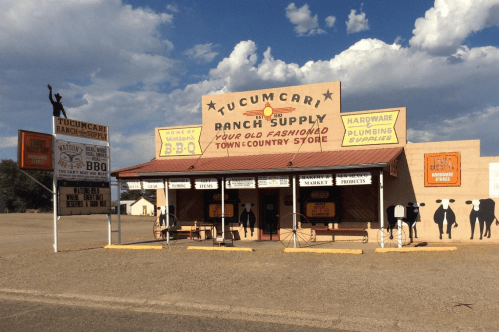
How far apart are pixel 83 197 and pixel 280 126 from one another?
8.51 meters

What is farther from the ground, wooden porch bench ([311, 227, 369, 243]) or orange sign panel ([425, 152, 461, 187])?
orange sign panel ([425, 152, 461, 187])

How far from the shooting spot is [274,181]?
52.6 feet

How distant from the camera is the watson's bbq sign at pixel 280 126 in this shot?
1736cm

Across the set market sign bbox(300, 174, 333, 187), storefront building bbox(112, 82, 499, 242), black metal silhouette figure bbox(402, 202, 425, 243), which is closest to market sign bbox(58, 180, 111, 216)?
storefront building bbox(112, 82, 499, 242)

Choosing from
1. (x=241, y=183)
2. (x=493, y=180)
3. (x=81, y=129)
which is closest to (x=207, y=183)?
(x=241, y=183)

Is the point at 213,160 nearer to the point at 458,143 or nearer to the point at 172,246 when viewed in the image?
the point at 172,246

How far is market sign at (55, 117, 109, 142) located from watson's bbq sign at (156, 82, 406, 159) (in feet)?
12.2

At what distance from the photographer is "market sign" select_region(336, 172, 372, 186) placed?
1462cm

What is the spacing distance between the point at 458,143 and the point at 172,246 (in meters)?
11.3

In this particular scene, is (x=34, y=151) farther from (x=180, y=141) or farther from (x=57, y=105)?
Result: (x=180, y=141)

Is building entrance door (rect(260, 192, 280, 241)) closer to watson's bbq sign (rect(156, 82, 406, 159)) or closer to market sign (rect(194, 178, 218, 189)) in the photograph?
watson's bbq sign (rect(156, 82, 406, 159))

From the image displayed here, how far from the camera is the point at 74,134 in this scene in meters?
16.7

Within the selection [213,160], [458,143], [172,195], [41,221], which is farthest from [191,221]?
[41,221]

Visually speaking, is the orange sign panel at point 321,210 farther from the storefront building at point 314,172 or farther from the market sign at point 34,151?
the market sign at point 34,151
